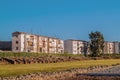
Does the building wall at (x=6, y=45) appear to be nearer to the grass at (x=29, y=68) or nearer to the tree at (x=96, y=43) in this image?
the tree at (x=96, y=43)

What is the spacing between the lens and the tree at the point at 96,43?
15393 cm

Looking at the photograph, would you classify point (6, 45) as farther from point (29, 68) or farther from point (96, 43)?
point (29, 68)

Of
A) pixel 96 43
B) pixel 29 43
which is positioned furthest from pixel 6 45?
pixel 96 43

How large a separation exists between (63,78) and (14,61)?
1525 inches

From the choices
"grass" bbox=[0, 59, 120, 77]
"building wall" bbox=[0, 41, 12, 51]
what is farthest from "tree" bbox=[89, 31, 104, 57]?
"grass" bbox=[0, 59, 120, 77]

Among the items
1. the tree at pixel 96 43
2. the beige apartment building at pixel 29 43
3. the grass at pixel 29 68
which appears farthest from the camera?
the beige apartment building at pixel 29 43

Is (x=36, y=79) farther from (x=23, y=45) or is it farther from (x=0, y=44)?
(x=0, y=44)

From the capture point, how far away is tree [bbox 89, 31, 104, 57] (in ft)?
505

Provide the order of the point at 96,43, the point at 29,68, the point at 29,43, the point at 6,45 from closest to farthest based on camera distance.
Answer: the point at 29,68 → the point at 96,43 → the point at 6,45 → the point at 29,43

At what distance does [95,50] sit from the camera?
155 m

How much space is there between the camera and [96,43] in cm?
15950

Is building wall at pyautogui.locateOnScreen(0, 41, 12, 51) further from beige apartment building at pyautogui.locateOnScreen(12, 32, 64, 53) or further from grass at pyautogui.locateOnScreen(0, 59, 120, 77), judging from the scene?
grass at pyautogui.locateOnScreen(0, 59, 120, 77)

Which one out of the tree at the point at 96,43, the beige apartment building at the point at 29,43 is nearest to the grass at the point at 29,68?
the tree at the point at 96,43

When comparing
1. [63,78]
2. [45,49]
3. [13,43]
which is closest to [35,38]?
[45,49]
